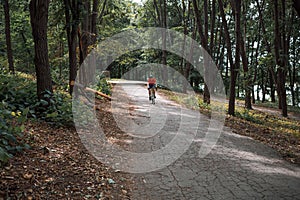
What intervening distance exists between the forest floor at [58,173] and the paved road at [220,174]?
20.5 inches

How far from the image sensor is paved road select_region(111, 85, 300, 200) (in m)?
4.82

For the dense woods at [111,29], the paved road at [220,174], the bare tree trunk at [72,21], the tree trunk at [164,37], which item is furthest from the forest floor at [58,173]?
the tree trunk at [164,37]

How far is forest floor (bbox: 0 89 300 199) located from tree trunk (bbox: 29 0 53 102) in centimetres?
169

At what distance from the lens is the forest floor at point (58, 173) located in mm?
4105

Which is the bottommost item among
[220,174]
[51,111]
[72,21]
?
[220,174]

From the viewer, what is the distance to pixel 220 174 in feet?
18.7

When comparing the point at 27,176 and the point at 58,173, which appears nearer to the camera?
the point at 27,176

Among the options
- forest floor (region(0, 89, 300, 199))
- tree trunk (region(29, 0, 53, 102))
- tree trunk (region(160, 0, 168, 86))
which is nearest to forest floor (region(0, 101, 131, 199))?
forest floor (region(0, 89, 300, 199))

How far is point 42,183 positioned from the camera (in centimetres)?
433

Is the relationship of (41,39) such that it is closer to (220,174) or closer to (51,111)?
(51,111)

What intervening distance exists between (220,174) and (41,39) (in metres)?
6.38

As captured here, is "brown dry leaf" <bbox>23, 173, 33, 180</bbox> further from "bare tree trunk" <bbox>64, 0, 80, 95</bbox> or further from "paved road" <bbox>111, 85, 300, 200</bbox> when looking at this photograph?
"bare tree trunk" <bbox>64, 0, 80, 95</bbox>

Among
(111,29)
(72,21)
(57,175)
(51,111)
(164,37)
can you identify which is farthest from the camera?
(164,37)

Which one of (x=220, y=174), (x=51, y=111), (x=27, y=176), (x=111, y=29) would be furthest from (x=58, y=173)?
(x=111, y=29)
